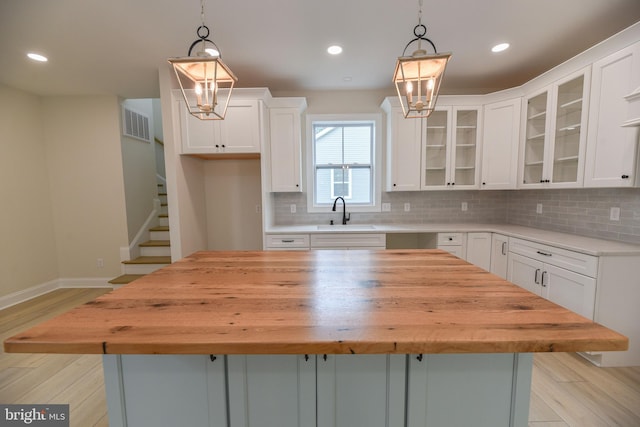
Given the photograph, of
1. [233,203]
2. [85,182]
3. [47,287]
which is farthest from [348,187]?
[47,287]

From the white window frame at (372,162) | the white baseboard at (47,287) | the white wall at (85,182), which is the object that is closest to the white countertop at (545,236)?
the white window frame at (372,162)

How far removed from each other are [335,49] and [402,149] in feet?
4.61

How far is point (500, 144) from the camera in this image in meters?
3.12

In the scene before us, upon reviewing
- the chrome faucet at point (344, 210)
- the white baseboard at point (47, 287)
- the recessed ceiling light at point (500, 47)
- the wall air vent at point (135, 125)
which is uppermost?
the recessed ceiling light at point (500, 47)

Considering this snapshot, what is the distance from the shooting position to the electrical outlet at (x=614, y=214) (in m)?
2.30

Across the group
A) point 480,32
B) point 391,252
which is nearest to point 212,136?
point 391,252

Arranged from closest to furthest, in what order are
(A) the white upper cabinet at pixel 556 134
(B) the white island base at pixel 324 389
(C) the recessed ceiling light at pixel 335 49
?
(B) the white island base at pixel 324 389, (A) the white upper cabinet at pixel 556 134, (C) the recessed ceiling light at pixel 335 49

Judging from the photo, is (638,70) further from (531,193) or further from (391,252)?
(391,252)

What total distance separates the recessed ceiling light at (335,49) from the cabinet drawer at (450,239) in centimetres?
225

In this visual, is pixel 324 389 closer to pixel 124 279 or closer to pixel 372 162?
pixel 372 162

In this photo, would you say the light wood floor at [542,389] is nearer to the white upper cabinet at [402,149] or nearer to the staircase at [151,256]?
the staircase at [151,256]

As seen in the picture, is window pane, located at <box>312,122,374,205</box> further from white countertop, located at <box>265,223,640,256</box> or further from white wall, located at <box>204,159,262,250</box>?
white wall, located at <box>204,159,262,250</box>

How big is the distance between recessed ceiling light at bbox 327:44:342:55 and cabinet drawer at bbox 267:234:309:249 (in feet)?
6.34

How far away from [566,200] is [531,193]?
→ 0.45 m
